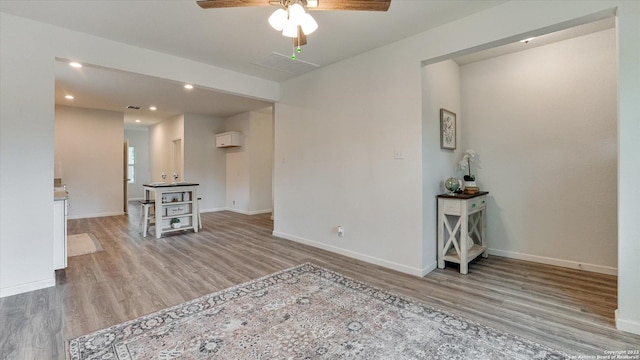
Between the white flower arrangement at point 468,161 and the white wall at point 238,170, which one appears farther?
the white wall at point 238,170

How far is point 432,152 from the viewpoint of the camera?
10.6 feet

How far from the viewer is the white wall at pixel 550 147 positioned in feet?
10.2

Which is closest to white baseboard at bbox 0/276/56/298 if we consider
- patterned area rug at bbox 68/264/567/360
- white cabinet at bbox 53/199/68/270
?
white cabinet at bbox 53/199/68/270

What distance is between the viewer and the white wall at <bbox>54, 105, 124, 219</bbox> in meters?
6.48

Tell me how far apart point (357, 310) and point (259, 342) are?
824 mm

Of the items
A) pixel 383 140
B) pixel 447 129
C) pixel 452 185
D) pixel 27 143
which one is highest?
pixel 447 129

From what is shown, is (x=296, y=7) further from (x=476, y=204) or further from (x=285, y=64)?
(x=476, y=204)

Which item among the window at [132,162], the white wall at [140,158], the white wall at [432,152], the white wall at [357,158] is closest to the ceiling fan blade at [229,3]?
the white wall at [357,158]

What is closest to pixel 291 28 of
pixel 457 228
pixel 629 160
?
pixel 629 160

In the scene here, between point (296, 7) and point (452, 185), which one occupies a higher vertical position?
point (296, 7)

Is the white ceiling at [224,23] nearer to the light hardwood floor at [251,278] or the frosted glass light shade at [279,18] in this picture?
the frosted glass light shade at [279,18]

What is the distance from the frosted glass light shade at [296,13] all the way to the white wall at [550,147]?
10.2 ft

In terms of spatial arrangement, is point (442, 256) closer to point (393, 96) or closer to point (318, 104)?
point (393, 96)

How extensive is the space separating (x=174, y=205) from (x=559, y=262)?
5840mm
